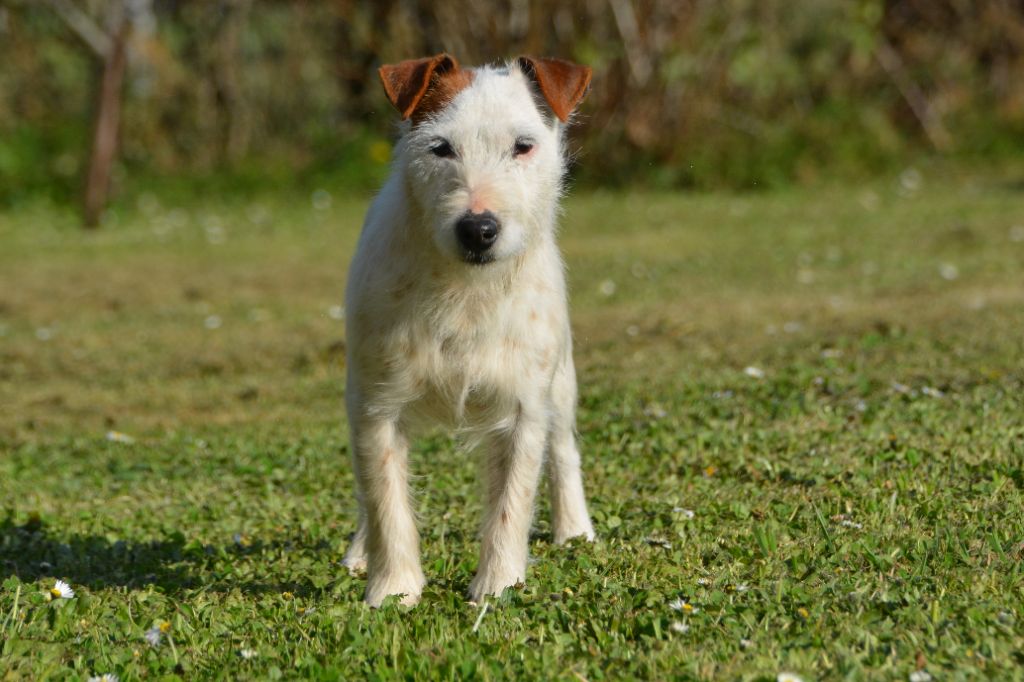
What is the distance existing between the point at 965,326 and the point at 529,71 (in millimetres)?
5162

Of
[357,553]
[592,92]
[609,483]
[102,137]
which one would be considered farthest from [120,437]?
[592,92]

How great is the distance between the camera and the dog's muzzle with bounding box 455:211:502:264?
422 centimetres

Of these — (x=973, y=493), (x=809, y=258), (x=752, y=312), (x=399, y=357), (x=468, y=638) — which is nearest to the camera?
(x=468, y=638)

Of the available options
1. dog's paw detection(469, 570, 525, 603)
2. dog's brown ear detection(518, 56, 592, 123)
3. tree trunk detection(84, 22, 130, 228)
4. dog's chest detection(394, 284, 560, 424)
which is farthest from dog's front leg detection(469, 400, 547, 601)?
tree trunk detection(84, 22, 130, 228)

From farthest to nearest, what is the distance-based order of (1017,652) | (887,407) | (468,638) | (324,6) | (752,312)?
(324,6) → (752,312) → (887,407) → (468,638) → (1017,652)

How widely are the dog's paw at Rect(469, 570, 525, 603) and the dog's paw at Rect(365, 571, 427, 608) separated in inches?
7.9

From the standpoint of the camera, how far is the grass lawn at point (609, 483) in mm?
4062

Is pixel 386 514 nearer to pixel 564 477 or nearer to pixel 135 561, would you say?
pixel 564 477

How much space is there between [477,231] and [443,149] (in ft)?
1.24

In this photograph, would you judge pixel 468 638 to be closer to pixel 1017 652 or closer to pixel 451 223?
pixel 451 223

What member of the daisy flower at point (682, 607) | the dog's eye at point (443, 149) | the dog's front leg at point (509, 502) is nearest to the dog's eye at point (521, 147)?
the dog's eye at point (443, 149)

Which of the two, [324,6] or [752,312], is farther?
[324,6]

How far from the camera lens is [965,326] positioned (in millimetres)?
8891

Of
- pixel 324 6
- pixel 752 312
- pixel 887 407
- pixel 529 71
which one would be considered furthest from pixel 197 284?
pixel 529 71
